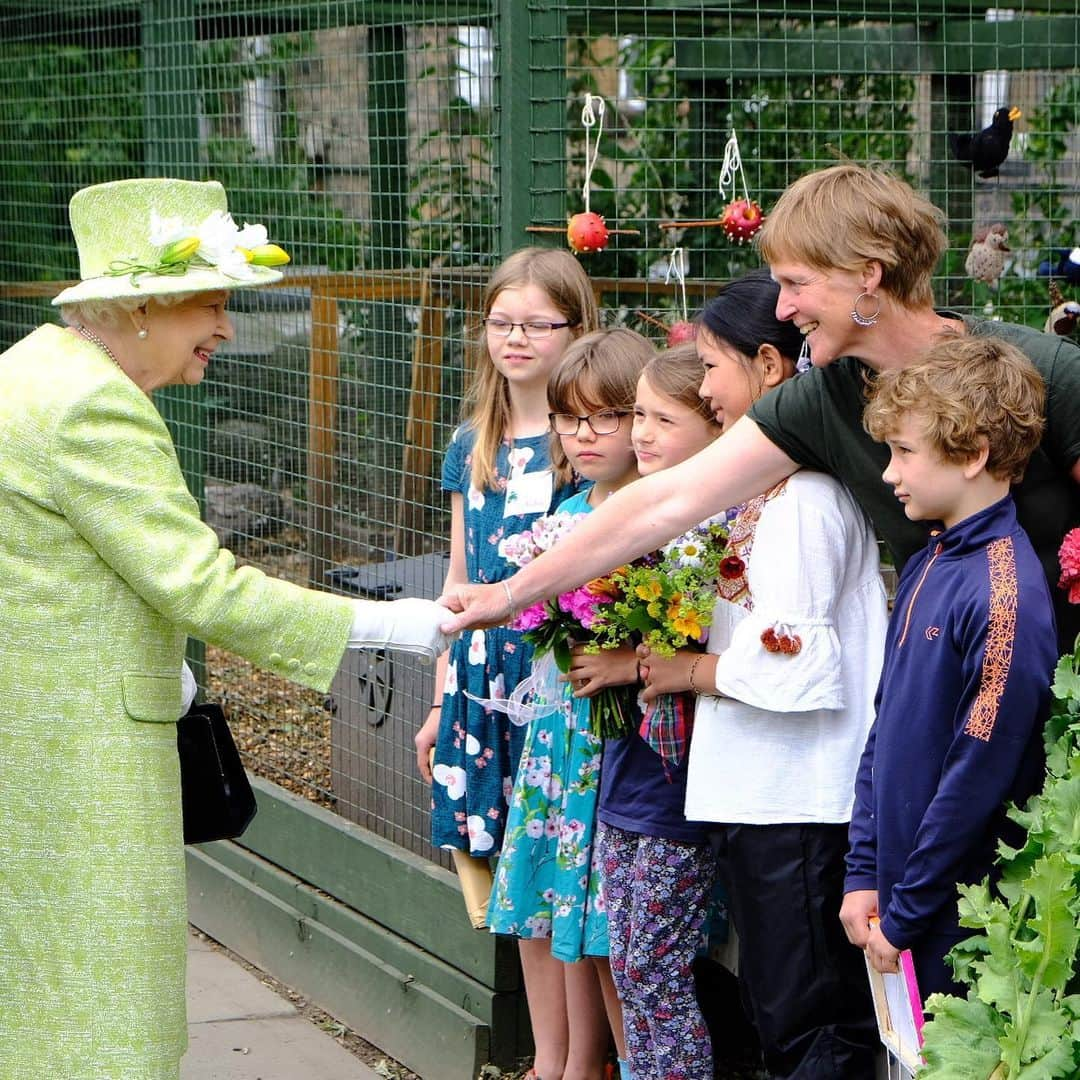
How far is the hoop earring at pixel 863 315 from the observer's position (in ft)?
8.76

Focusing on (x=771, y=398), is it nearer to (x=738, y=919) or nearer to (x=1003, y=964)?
(x=738, y=919)

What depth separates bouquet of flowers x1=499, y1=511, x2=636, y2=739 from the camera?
3107 millimetres

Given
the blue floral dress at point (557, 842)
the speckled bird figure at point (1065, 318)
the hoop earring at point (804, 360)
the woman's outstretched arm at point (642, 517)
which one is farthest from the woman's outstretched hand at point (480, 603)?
the speckled bird figure at point (1065, 318)

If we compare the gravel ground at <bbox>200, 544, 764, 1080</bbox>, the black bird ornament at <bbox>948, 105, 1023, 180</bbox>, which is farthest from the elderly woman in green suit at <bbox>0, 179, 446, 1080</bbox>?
the black bird ornament at <bbox>948, 105, 1023, 180</bbox>

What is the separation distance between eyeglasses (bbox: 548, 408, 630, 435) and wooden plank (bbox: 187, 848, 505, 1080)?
1498 millimetres

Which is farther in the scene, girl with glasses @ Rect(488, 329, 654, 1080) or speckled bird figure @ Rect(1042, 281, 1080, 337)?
speckled bird figure @ Rect(1042, 281, 1080, 337)

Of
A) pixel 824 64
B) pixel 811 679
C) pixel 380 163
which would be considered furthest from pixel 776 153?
pixel 811 679

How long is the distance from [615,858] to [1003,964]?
1294mm

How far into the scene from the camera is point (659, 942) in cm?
309

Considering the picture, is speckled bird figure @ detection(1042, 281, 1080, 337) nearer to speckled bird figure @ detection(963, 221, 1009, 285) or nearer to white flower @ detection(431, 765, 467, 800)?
speckled bird figure @ detection(963, 221, 1009, 285)

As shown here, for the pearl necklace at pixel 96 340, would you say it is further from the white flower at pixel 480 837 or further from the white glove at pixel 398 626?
the white flower at pixel 480 837

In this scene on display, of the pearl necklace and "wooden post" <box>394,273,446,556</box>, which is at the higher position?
the pearl necklace

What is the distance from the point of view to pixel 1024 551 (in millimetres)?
2469

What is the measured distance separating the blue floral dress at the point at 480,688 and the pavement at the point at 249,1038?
827 millimetres
